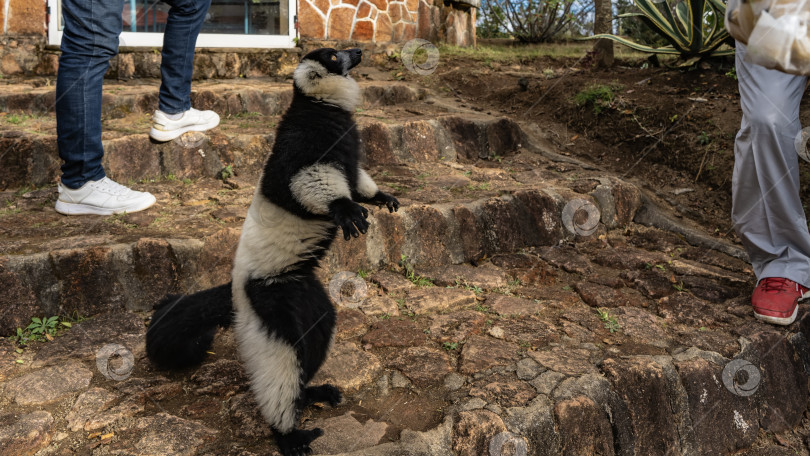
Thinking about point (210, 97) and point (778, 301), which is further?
point (210, 97)

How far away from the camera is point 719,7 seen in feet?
16.4

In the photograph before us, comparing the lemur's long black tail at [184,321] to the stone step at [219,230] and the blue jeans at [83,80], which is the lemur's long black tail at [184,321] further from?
the blue jeans at [83,80]

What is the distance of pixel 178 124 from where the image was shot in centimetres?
385

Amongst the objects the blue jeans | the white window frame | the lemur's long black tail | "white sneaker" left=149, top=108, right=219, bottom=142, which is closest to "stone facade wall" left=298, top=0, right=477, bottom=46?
the white window frame

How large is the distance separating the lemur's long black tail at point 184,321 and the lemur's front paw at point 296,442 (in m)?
0.49

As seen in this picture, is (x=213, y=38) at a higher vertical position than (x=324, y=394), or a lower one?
higher

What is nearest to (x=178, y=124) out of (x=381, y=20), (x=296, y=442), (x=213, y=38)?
(x=296, y=442)

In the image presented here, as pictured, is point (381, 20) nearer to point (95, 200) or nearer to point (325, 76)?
point (95, 200)

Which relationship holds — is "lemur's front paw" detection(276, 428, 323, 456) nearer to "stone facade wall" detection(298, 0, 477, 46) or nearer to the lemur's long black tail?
the lemur's long black tail

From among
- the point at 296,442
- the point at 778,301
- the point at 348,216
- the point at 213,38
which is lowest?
the point at 296,442

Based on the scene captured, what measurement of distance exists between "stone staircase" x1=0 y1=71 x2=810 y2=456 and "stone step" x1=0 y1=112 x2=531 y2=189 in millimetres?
14

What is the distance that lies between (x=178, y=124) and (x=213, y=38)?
2.79 meters

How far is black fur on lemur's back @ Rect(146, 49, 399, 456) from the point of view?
6.32 ft

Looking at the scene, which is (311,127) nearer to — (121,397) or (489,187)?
(121,397)
